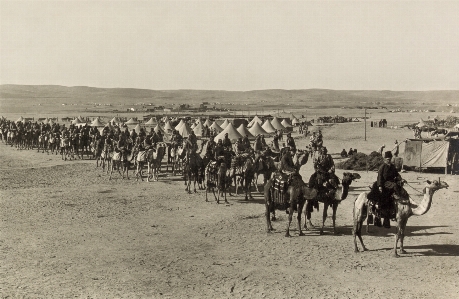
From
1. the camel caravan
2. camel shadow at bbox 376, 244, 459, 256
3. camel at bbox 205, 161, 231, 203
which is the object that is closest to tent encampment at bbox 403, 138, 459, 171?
the camel caravan

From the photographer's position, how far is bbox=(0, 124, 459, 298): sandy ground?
9.33m

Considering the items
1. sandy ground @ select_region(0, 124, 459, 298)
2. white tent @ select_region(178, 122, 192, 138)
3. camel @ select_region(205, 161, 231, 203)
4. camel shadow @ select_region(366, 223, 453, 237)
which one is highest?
white tent @ select_region(178, 122, 192, 138)

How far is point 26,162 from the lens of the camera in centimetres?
3048

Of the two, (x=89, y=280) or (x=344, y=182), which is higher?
(x=344, y=182)

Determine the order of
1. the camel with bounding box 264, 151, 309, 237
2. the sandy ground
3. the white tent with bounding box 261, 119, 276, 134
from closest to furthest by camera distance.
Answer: the sandy ground → the camel with bounding box 264, 151, 309, 237 → the white tent with bounding box 261, 119, 276, 134

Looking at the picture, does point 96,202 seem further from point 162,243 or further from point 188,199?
point 162,243

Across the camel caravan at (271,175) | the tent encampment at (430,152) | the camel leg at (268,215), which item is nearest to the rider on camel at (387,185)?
the camel caravan at (271,175)

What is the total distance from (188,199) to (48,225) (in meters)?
5.83

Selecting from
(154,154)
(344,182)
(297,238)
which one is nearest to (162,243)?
(297,238)

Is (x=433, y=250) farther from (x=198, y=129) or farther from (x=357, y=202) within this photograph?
(x=198, y=129)

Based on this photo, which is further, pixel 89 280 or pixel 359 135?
pixel 359 135

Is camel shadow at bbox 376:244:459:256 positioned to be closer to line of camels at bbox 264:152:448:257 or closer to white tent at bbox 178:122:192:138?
line of camels at bbox 264:152:448:257

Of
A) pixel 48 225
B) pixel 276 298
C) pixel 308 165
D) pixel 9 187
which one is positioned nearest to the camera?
pixel 276 298

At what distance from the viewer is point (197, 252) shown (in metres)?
11.7
